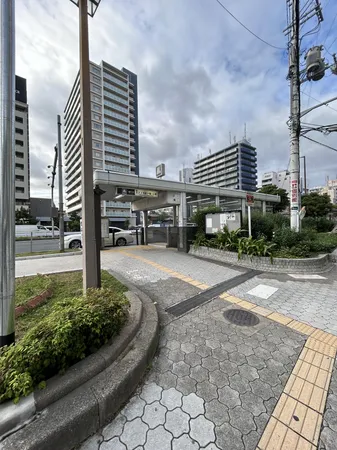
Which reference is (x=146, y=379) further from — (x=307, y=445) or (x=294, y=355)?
(x=294, y=355)

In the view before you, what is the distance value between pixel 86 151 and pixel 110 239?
34.5 ft

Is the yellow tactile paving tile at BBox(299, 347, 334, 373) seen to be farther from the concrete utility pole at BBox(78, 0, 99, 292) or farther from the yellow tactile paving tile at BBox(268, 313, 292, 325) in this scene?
the concrete utility pole at BBox(78, 0, 99, 292)

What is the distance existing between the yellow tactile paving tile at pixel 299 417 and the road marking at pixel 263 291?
2437mm

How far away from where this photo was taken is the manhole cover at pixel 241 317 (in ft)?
9.87

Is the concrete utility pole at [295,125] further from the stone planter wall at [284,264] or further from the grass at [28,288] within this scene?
the grass at [28,288]

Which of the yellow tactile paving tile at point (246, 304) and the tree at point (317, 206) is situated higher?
the tree at point (317, 206)

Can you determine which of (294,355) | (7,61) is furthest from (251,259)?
(7,61)

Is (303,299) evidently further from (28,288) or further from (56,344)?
(28,288)

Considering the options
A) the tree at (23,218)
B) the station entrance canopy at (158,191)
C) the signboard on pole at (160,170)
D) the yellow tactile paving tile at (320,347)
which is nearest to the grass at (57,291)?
the yellow tactile paving tile at (320,347)

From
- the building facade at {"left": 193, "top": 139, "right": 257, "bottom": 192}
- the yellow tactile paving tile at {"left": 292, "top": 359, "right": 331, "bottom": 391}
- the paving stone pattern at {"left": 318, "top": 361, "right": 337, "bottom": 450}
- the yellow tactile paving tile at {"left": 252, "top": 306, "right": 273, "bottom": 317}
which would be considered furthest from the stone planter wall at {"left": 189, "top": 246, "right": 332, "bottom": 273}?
the building facade at {"left": 193, "top": 139, "right": 257, "bottom": 192}

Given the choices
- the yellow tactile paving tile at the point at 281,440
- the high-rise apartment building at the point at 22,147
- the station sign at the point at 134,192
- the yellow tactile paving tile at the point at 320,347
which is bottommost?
the yellow tactile paving tile at the point at 281,440

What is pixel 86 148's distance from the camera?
308 centimetres

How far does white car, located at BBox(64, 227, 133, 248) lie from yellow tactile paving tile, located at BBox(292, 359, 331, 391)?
11.7 metres

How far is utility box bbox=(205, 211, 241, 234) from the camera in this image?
7914 millimetres
